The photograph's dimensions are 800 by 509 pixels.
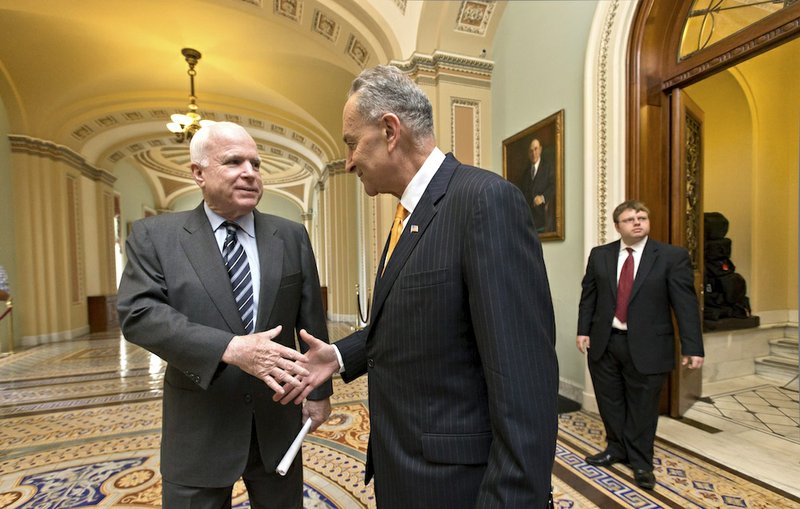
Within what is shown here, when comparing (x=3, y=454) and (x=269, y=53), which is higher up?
(x=269, y=53)

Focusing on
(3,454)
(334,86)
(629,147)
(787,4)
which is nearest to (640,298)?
(629,147)

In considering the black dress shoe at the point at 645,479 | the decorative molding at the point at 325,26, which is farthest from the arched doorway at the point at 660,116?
the decorative molding at the point at 325,26

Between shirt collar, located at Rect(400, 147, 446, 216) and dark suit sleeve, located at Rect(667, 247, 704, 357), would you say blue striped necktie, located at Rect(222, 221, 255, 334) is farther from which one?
dark suit sleeve, located at Rect(667, 247, 704, 357)

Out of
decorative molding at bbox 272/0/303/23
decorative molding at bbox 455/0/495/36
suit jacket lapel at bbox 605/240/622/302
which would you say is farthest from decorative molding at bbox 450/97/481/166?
decorative molding at bbox 272/0/303/23

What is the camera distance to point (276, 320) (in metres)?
1.42

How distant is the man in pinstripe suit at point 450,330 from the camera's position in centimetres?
81

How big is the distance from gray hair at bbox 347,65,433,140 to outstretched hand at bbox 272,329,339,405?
0.71 m

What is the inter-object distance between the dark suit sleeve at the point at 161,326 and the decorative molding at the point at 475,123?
407 centimetres

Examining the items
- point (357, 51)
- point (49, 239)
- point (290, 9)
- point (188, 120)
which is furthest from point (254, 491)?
point (49, 239)

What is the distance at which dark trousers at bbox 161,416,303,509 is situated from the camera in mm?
1291

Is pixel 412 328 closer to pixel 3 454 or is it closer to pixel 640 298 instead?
pixel 640 298

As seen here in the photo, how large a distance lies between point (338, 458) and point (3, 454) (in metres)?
2.70

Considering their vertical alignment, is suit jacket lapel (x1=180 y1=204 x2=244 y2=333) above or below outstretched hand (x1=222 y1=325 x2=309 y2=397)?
above

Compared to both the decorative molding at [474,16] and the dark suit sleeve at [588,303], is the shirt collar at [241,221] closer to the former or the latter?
the dark suit sleeve at [588,303]
